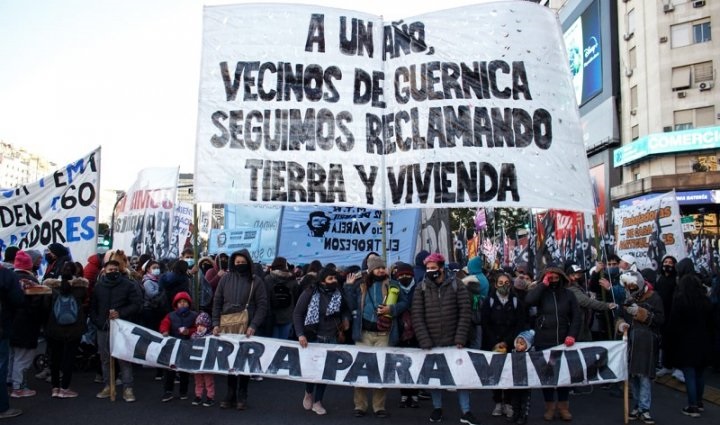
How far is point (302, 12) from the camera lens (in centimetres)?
775

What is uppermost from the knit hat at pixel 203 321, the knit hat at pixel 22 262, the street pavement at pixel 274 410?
the knit hat at pixel 22 262

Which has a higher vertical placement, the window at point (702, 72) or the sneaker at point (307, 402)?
the window at point (702, 72)

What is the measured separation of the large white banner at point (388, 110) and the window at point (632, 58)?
128 feet

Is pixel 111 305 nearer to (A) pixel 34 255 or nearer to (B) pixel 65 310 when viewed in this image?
(B) pixel 65 310

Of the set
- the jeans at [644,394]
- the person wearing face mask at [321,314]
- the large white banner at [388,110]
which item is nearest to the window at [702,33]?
the large white banner at [388,110]

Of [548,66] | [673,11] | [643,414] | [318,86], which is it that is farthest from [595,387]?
[673,11]

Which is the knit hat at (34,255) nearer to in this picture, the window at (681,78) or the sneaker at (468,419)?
the sneaker at (468,419)

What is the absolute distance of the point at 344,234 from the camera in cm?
1334

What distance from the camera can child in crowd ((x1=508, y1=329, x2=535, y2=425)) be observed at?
7020 mm

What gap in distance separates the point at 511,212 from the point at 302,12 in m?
39.1

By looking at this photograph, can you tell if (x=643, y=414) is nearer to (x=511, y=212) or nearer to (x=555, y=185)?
(x=555, y=185)

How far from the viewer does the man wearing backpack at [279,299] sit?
892 cm

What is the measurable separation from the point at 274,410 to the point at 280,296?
190cm

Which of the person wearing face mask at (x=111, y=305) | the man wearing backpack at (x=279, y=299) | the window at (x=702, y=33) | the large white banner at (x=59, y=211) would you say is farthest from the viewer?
the window at (x=702, y=33)
